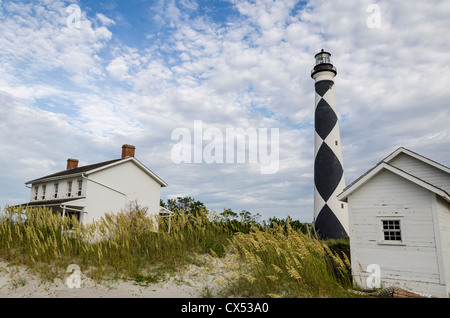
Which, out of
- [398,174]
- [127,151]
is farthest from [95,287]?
[127,151]

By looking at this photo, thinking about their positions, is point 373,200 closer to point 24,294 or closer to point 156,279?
point 156,279

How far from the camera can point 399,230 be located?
10.3 m

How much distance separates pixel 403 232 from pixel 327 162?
9.65 metres

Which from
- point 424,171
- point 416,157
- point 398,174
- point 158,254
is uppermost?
point 416,157

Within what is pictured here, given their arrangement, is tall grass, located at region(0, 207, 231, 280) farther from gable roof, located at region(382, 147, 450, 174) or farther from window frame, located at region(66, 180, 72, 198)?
window frame, located at region(66, 180, 72, 198)

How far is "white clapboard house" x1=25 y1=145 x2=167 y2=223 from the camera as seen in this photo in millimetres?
22188

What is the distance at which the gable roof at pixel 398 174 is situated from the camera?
32.0 feet

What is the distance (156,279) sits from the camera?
9.42 metres

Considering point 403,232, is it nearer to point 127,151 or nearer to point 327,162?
point 327,162

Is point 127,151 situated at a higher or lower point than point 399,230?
higher

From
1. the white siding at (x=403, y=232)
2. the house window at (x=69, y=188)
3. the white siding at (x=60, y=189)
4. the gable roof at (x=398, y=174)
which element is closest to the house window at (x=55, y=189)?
the white siding at (x=60, y=189)
